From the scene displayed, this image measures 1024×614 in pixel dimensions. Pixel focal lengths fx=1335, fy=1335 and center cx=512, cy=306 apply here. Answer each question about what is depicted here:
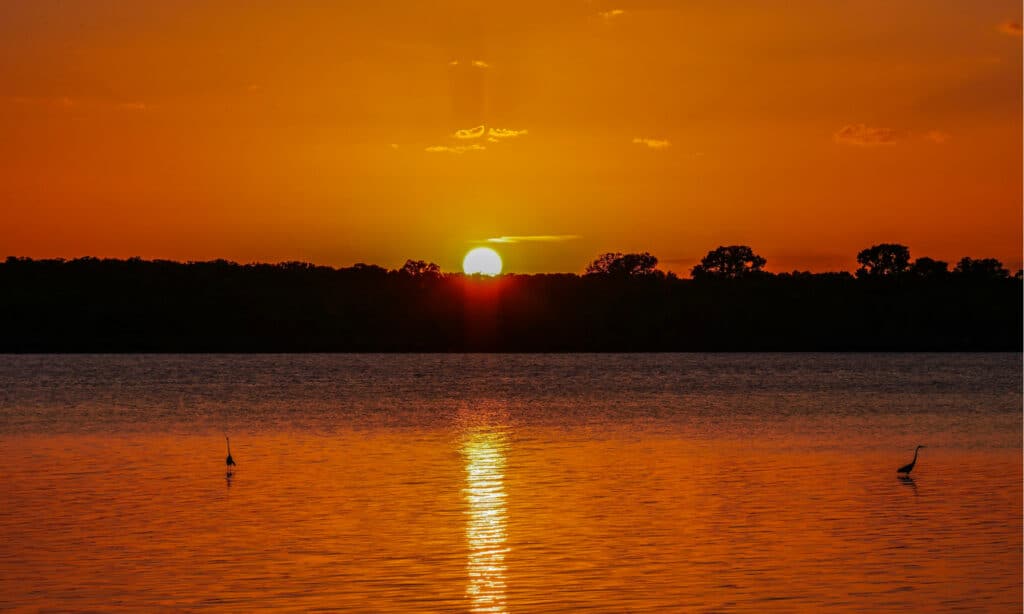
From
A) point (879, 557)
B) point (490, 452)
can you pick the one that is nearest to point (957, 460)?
point (490, 452)

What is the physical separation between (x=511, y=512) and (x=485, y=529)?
91.4 inches

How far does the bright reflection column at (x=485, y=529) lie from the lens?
20.2m

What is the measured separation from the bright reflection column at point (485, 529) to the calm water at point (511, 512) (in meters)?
0.09

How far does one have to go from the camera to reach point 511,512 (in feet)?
93.3

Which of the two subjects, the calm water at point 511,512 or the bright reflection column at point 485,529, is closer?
the bright reflection column at point 485,529

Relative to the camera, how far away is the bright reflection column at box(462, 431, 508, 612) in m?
20.2

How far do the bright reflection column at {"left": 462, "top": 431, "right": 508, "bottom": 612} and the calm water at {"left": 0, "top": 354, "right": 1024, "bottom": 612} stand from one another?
0.09m

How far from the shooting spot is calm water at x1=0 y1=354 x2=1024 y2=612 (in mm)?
20609

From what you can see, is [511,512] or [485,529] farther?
[511,512]

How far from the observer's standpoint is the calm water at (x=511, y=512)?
67.6ft

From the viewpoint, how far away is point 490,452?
43.7 m

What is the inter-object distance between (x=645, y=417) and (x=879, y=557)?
39.1 meters

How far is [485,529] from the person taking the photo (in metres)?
26.2

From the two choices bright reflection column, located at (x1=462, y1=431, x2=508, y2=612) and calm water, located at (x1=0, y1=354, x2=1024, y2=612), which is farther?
calm water, located at (x1=0, y1=354, x2=1024, y2=612)
